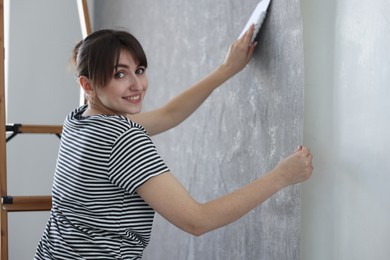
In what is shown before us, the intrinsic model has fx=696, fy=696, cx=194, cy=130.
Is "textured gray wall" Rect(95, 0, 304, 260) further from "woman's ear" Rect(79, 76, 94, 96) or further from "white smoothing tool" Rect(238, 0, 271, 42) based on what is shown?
"woman's ear" Rect(79, 76, 94, 96)

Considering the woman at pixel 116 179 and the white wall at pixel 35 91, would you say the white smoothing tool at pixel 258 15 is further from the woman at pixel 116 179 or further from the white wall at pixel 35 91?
the white wall at pixel 35 91

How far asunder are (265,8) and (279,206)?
0.53 meters

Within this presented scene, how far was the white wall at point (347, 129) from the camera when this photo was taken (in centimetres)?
144

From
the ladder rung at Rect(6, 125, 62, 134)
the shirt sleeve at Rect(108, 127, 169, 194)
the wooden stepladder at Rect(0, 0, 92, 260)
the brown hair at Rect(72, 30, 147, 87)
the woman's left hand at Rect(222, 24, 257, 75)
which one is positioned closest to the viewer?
the shirt sleeve at Rect(108, 127, 169, 194)

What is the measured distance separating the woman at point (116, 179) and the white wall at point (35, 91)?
198 centimetres

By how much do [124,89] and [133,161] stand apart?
22 cm

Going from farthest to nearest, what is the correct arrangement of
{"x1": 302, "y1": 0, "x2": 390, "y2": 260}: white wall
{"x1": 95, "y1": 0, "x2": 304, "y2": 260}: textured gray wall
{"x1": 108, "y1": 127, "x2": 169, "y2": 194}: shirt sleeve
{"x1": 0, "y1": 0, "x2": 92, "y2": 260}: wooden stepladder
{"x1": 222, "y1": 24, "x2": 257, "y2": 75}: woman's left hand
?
{"x1": 0, "y1": 0, "x2": 92, "y2": 260}: wooden stepladder
{"x1": 222, "y1": 24, "x2": 257, "y2": 75}: woman's left hand
{"x1": 95, "y1": 0, "x2": 304, "y2": 260}: textured gray wall
{"x1": 108, "y1": 127, "x2": 169, "y2": 194}: shirt sleeve
{"x1": 302, "y1": 0, "x2": 390, "y2": 260}: white wall

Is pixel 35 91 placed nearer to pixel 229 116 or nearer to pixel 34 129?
pixel 34 129

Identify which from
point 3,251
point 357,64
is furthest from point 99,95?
point 3,251

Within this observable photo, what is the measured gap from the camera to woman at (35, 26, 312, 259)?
60.7 inches

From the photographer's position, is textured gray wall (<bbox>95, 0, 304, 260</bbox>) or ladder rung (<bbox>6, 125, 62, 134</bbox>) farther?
ladder rung (<bbox>6, 125, 62, 134</bbox>)

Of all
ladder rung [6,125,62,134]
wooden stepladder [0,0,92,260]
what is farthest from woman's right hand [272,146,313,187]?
ladder rung [6,125,62,134]

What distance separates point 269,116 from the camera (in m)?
1.86

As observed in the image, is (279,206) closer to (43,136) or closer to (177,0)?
(177,0)
